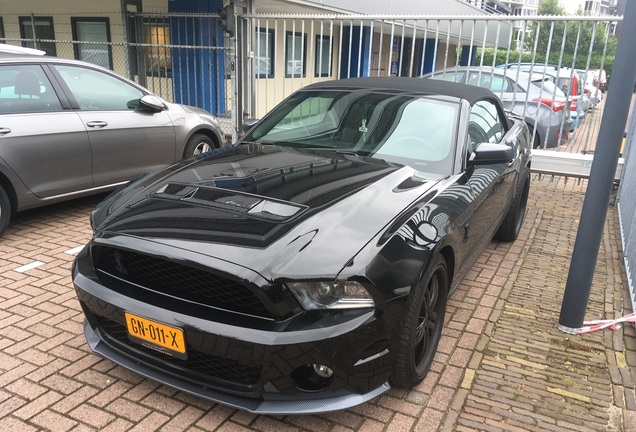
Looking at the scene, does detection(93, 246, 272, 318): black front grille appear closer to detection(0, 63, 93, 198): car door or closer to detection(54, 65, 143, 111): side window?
detection(0, 63, 93, 198): car door

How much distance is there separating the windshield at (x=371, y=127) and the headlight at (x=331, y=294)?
135cm

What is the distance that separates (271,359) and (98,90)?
429 centimetres

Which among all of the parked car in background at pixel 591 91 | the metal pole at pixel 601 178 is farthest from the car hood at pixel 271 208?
the parked car in background at pixel 591 91

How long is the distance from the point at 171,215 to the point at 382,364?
1.26m

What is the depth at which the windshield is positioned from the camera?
11.5 feet

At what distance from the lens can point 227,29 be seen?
319 inches

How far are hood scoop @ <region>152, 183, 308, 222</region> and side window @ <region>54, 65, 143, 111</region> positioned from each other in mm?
2896

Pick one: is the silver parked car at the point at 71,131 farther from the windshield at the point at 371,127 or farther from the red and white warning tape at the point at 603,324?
the red and white warning tape at the point at 603,324

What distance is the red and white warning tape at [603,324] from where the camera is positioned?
142 inches

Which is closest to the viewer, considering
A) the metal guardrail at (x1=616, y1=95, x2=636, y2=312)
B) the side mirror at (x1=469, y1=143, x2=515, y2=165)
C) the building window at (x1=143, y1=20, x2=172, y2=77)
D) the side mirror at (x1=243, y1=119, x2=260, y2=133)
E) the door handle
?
the side mirror at (x1=469, y1=143, x2=515, y2=165)

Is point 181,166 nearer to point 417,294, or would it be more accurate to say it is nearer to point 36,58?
point 417,294

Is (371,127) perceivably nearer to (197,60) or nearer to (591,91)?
(197,60)

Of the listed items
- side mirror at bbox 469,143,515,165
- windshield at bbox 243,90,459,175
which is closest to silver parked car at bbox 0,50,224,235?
windshield at bbox 243,90,459,175

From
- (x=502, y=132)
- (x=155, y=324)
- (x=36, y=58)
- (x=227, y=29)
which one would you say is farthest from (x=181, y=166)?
(x=227, y=29)
